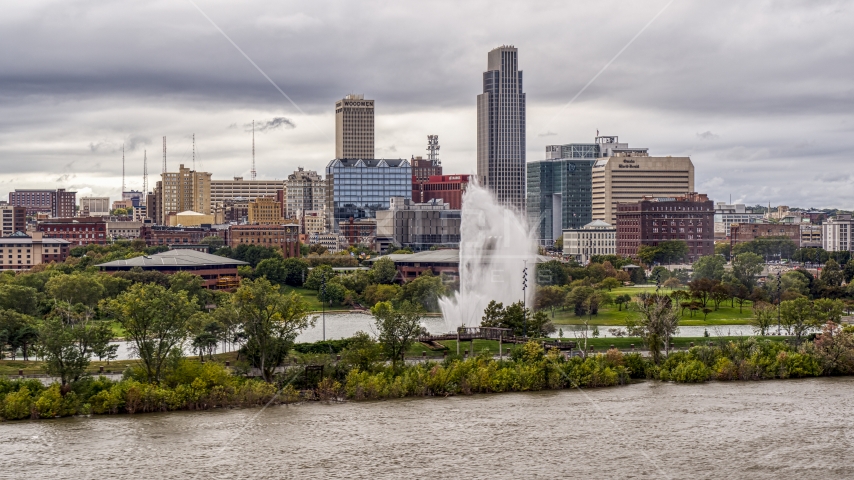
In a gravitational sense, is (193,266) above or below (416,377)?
above

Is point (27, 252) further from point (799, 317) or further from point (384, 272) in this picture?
point (799, 317)

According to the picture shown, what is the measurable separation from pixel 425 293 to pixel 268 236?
74.1m

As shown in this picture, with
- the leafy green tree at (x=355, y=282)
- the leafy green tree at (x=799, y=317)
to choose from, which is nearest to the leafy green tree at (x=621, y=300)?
the leafy green tree at (x=799, y=317)

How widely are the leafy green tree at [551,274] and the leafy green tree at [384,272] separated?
1606cm

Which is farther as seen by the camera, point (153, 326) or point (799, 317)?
point (799, 317)

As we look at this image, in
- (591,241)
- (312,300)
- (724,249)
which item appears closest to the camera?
(312,300)

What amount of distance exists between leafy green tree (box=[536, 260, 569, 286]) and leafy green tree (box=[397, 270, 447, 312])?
10.7 m

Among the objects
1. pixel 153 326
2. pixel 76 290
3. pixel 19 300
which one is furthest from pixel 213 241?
pixel 153 326

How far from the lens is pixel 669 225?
165 meters

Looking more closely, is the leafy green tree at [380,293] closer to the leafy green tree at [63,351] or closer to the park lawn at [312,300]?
the park lawn at [312,300]

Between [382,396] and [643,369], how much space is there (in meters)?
13.8

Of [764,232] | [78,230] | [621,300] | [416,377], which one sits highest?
[78,230]

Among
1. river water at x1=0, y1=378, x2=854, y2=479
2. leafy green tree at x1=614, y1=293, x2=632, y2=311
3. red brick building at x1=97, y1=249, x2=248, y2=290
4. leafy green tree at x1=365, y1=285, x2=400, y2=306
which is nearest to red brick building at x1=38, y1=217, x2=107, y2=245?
red brick building at x1=97, y1=249, x2=248, y2=290

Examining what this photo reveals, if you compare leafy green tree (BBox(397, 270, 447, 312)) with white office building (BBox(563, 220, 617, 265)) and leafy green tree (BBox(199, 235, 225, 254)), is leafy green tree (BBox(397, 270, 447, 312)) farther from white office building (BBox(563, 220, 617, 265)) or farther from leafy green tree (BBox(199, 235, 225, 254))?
leafy green tree (BBox(199, 235, 225, 254))
